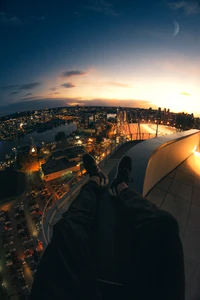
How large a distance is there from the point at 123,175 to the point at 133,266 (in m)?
1.45

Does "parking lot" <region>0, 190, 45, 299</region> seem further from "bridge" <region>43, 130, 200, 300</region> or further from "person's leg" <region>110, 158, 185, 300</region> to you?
"person's leg" <region>110, 158, 185, 300</region>

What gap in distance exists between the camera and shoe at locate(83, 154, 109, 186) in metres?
2.80

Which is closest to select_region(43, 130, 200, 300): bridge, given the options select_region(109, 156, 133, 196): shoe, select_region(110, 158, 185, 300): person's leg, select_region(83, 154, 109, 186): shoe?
select_region(109, 156, 133, 196): shoe

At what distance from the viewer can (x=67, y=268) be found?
0.98 meters

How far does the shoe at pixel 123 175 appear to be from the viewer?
232cm

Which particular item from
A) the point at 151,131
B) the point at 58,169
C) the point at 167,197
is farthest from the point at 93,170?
the point at 58,169

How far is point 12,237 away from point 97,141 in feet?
86.9

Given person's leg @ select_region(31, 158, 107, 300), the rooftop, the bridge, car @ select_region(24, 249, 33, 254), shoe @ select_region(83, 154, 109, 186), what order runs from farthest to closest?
the rooftop
car @ select_region(24, 249, 33, 254)
shoe @ select_region(83, 154, 109, 186)
the bridge
person's leg @ select_region(31, 158, 107, 300)

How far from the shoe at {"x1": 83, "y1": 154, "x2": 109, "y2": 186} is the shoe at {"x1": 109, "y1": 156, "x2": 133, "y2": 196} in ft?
1.07

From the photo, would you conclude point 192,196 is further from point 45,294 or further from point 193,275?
point 45,294

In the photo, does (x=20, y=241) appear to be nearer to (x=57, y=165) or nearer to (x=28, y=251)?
(x=28, y=251)

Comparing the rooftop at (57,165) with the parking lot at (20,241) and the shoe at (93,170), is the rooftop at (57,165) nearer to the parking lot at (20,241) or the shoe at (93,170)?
the parking lot at (20,241)

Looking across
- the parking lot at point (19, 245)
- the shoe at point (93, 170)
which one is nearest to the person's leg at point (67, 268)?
the shoe at point (93, 170)

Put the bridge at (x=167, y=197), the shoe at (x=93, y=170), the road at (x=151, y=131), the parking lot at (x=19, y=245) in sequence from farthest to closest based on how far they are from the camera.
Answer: the road at (x=151, y=131)
the parking lot at (x=19, y=245)
the shoe at (x=93, y=170)
the bridge at (x=167, y=197)
